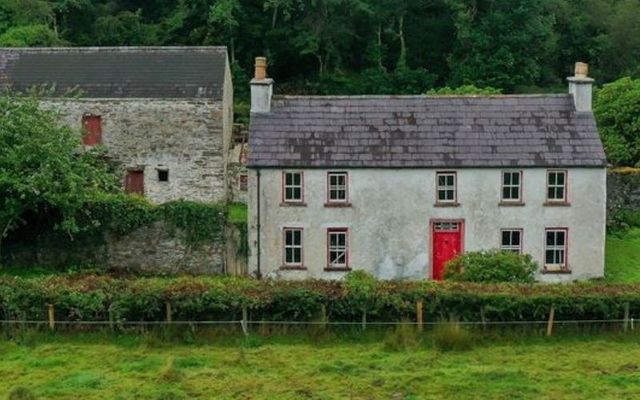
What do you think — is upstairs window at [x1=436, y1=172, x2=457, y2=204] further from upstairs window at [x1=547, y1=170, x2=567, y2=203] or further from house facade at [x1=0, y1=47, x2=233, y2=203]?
house facade at [x1=0, y1=47, x2=233, y2=203]

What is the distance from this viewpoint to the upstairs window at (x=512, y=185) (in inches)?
1385

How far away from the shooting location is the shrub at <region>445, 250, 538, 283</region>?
103 feet

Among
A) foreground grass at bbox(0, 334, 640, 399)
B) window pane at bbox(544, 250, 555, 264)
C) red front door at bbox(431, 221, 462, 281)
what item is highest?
red front door at bbox(431, 221, 462, 281)

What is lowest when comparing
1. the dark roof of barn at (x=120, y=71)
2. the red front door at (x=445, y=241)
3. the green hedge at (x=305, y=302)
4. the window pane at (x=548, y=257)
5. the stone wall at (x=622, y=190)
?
the green hedge at (x=305, y=302)

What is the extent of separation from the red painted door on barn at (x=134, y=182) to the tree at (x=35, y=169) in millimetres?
7484

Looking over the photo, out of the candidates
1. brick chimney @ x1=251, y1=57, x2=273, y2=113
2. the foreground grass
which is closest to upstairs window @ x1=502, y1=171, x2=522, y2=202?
brick chimney @ x1=251, y1=57, x2=273, y2=113

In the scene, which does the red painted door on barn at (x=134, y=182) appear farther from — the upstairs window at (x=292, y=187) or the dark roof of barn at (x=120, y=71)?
the upstairs window at (x=292, y=187)

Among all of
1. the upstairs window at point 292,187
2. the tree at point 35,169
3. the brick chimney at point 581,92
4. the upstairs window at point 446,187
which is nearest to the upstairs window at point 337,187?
the upstairs window at point 292,187

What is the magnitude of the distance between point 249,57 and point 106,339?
44.4 m

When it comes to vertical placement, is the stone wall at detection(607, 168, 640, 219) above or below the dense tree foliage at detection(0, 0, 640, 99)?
below

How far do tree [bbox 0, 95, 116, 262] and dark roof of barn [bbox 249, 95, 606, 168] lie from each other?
647 centimetres

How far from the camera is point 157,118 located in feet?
142

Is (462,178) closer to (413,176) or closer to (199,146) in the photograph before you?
(413,176)

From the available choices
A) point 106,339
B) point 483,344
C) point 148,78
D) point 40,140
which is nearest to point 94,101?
point 148,78
